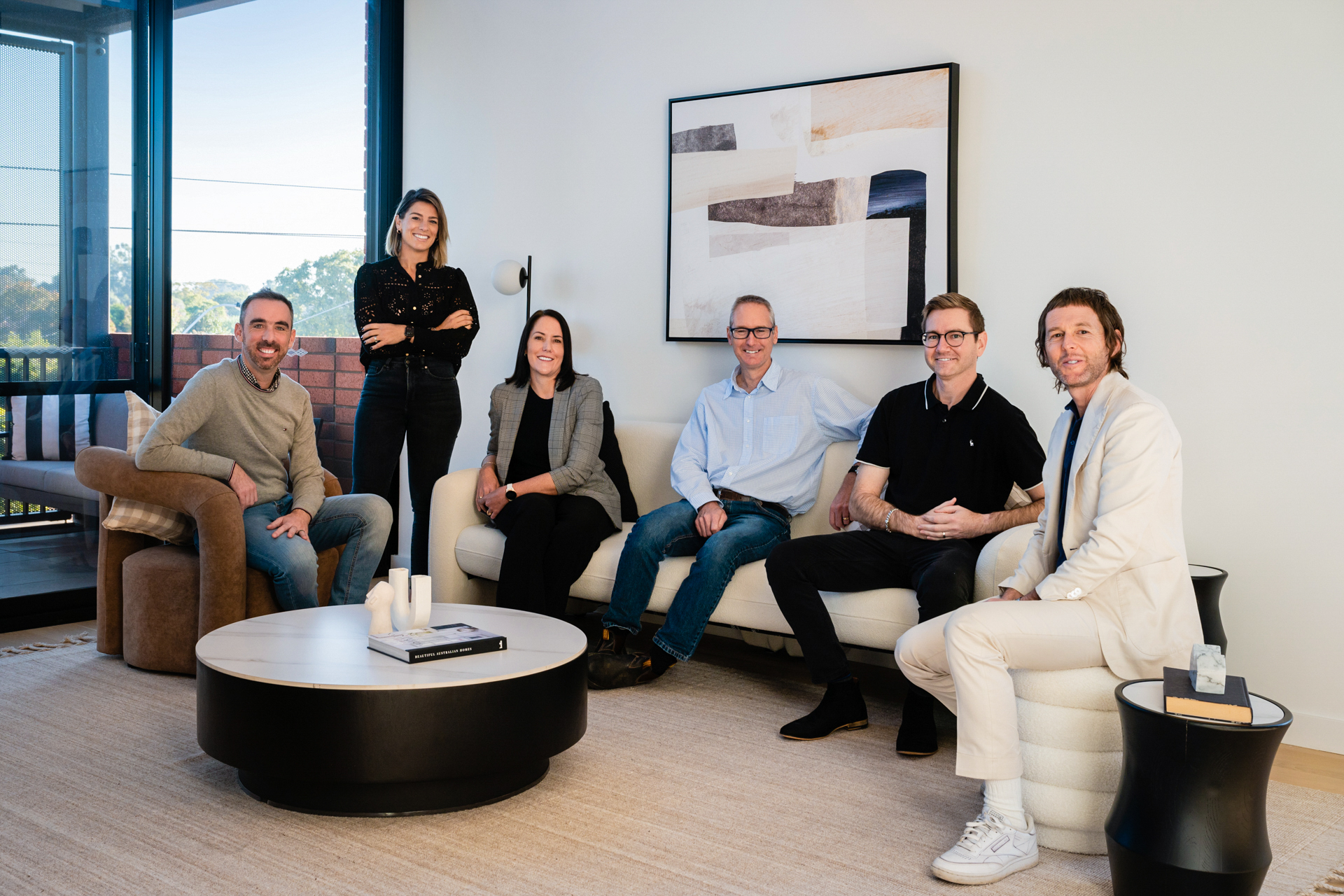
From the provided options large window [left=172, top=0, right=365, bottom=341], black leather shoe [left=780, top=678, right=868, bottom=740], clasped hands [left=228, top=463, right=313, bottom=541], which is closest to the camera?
black leather shoe [left=780, top=678, right=868, bottom=740]

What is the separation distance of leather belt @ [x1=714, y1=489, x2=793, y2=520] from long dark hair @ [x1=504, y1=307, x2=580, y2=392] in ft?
2.27

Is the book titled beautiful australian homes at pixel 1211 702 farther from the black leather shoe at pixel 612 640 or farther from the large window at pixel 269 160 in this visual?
the large window at pixel 269 160

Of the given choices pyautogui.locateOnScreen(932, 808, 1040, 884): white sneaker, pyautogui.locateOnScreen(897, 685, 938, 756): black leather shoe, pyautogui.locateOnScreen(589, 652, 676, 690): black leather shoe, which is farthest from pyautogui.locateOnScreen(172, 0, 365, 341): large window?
pyautogui.locateOnScreen(932, 808, 1040, 884): white sneaker

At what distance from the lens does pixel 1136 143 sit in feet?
10.5

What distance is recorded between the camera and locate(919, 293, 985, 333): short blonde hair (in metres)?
3.00

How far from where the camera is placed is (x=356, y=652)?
2.44 metres

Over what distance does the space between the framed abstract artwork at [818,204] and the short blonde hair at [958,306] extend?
50 centimetres

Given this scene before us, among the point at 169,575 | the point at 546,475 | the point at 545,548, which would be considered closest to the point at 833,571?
the point at 545,548

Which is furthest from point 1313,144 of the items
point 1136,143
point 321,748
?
point 321,748

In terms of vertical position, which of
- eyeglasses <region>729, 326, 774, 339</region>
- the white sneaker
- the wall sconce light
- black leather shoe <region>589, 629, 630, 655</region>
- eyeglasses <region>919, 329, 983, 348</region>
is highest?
the wall sconce light

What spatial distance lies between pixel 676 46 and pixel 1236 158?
6.94 ft

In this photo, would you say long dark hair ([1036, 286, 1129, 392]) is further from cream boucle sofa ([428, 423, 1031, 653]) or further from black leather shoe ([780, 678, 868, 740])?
black leather shoe ([780, 678, 868, 740])

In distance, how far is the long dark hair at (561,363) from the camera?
12.2 ft

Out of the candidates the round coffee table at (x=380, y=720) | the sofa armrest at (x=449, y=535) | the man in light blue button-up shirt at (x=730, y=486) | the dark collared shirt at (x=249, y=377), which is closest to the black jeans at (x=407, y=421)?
the sofa armrest at (x=449, y=535)
